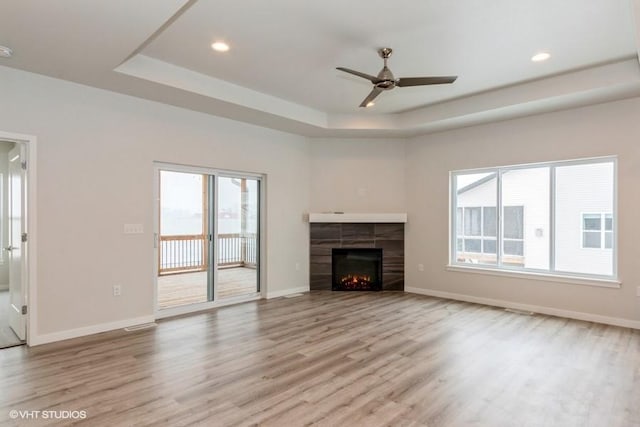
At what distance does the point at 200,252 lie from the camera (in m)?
A: 5.34

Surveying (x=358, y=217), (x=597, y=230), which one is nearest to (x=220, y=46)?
(x=358, y=217)

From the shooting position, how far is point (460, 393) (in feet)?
9.07

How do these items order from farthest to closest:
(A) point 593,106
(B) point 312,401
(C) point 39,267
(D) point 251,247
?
(D) point 251,247 < (A) point 593,106 < (C) point 39,267 < (B) point 312,401

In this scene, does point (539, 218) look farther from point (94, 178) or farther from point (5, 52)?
point (5, 52)

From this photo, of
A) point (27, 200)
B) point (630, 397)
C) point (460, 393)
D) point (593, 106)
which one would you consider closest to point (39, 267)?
point (27, 200)

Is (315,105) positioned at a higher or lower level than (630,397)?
higher

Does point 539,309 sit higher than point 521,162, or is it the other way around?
point 521,162

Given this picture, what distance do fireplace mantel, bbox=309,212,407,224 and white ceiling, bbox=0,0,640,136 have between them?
1799 millimetres

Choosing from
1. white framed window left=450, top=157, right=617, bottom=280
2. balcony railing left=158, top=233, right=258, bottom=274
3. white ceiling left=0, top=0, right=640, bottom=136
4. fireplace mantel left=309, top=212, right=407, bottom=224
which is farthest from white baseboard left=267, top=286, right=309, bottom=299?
white ceiling left=0, top=0, right=640, bottom=136

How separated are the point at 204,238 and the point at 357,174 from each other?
2.91 meters

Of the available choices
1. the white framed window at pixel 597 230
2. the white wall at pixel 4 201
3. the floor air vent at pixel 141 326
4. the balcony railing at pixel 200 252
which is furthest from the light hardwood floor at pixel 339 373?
the white wall at pixel 4 201

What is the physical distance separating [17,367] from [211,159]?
3.14 metres

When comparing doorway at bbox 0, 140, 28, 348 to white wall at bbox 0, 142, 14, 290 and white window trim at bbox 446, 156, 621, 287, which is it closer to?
white wall at bbox 0, 142, 14, 290

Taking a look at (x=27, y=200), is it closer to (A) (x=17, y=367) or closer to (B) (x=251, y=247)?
(A) (x=17, y=367)
